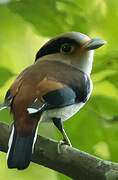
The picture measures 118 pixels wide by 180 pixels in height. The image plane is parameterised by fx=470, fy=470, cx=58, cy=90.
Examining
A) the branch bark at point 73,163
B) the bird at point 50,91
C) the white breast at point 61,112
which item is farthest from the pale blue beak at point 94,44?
the branch bark at point 73,163

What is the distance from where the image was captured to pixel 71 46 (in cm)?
260

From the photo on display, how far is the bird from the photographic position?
1922 millimetres

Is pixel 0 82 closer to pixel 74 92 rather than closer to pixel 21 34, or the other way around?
pixel 74 92

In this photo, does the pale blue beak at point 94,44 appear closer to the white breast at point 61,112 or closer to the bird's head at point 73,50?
the bird's head at point 73,50

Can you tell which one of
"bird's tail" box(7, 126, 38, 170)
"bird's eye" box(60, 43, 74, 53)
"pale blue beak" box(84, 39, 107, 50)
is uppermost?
"pale blue beak" box(84, 39, 107, 50)

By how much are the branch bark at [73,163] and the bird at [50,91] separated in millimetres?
87

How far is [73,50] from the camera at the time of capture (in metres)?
2.58

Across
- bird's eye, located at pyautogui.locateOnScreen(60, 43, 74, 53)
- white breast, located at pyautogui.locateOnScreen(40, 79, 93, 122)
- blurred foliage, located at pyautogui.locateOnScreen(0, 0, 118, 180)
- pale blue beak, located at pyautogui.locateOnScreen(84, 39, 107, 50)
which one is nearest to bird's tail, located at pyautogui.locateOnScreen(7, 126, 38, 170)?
white breast, located at pyautogui.locateOnScreen(40, 79, 93, 122)

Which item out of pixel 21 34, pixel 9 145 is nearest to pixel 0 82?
pixel 9 145

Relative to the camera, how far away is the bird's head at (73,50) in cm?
251

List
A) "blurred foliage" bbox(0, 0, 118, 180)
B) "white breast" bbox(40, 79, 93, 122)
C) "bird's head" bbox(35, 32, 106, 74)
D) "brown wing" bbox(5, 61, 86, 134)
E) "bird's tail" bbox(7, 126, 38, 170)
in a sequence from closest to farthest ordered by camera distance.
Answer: "bird's tail" bbox(7, 126, 38, 170) < "brown wing" bbox(5, 61, 86, 134) < "white breast" bbox(40, 79, 93, 122) < "blurred foliage" bbox(0, 0, 118, 180) < "bird's head" bbox(35, 32, 106, 74)

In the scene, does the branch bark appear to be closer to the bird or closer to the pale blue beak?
the bird

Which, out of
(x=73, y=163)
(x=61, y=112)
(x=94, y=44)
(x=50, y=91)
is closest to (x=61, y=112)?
(x=61, y=112)

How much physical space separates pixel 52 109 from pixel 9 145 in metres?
0.28
